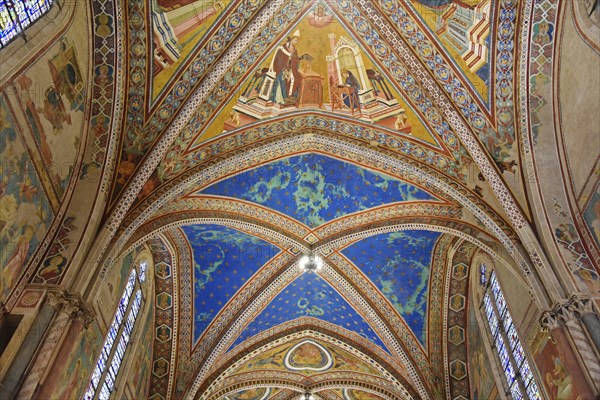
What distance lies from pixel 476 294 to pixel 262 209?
5.77m

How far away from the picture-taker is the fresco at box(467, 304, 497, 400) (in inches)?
502

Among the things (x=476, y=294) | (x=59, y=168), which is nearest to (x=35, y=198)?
(x=59, y=168)

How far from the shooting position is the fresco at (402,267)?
557 inches

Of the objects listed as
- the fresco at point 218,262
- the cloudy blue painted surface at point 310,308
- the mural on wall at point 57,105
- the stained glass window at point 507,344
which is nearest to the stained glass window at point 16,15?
the mural on wall at point 57,105

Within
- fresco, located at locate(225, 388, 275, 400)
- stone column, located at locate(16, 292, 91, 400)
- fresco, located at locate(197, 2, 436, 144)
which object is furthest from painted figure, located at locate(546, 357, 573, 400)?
fresco, located at locate(225, 388, 275, 400)

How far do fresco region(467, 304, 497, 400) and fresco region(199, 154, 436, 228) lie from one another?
4.02 meters

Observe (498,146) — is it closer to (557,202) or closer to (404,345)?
(557,202)

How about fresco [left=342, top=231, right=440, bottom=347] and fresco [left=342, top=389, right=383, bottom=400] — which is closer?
fresco [left=342, top=231, right=440, bottom=347]

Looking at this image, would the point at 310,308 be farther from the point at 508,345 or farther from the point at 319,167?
the point at 508,345

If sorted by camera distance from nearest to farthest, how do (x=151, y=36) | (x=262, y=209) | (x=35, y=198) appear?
1. (x=35, y=198)
2. (x=151, y=36)
3. (x=262, y=209)

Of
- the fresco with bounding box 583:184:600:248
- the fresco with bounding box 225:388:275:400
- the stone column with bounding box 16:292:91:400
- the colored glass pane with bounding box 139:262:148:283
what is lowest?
the stone column with bounding box 16:292:91:400

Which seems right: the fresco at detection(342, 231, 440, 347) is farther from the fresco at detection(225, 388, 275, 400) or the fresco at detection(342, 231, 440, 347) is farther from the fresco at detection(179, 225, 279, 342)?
the fresco at detection(225, 388, 275, 400)

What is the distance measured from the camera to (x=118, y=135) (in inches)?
420

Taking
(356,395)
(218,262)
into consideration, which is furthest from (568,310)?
(356,395)
